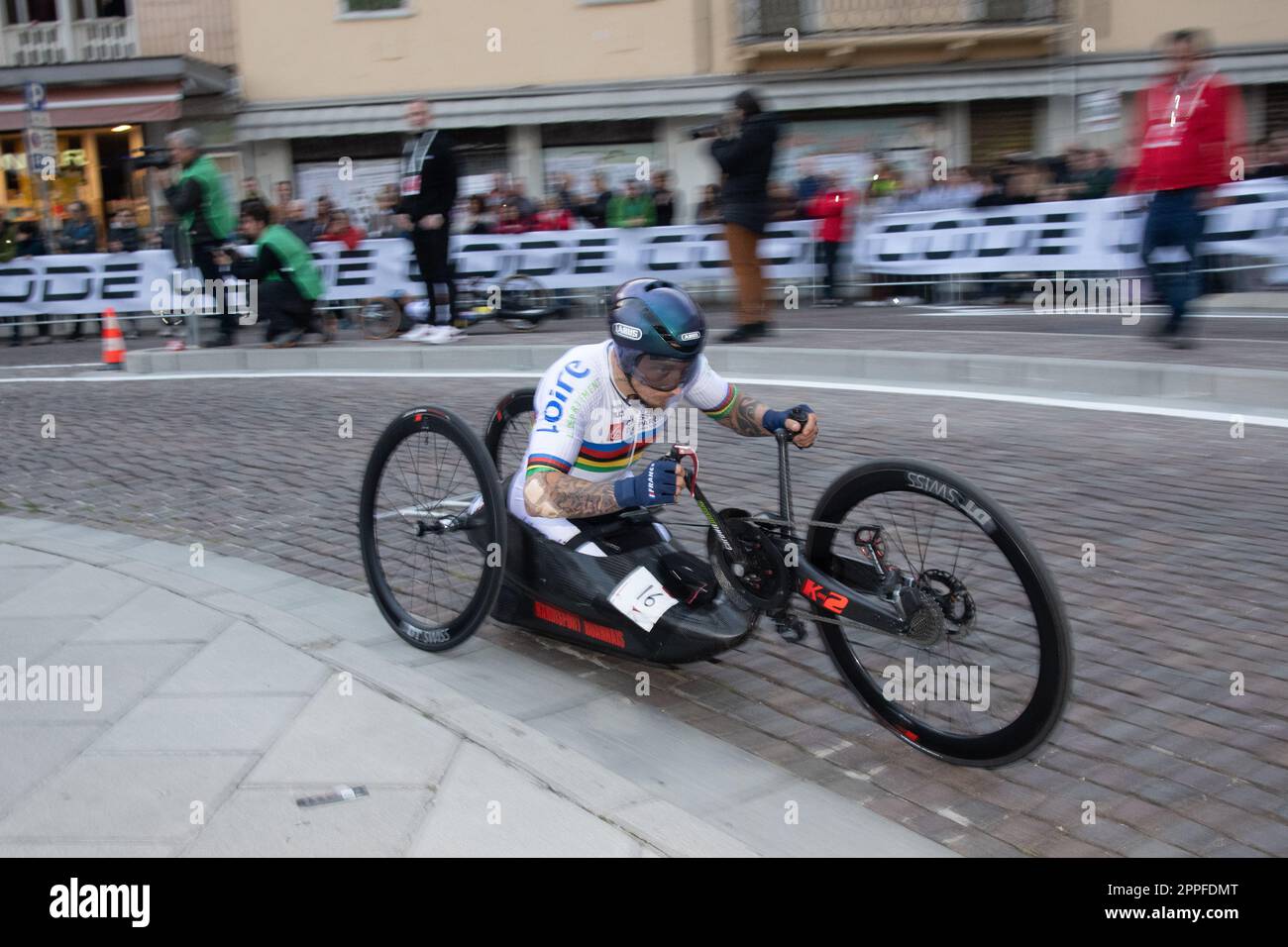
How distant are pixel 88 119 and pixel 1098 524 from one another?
75.8 ft

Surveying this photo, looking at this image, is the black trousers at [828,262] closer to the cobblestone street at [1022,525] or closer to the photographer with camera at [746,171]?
the photographer with camera at [746,171]

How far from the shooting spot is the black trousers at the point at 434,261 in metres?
12.6

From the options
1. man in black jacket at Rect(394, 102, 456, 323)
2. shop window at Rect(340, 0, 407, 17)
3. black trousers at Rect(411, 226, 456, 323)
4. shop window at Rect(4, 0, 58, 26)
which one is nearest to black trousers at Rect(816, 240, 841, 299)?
black trousers at Rect(411, 226, 456, 323)

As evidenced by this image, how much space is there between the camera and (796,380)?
10.3m

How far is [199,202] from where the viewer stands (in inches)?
527

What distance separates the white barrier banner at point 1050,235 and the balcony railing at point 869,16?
405 inches

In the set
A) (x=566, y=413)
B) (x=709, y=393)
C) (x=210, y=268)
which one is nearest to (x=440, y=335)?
(x=210, y=268)

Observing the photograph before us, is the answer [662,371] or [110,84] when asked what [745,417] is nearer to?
[662,371]

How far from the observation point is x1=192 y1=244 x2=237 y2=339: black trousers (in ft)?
45.1

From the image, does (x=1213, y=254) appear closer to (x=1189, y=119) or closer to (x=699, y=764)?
(x=1189, y=119)

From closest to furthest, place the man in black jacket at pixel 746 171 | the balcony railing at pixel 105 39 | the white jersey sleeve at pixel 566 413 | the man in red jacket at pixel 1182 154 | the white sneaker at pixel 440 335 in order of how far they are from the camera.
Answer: the white jersey sleeve at pixel 566 413
the man in red jacket at pixel 1182 154
the man in black jacket at pixel 746 171
the white sneaker at pixel 440 335
the balcony railing at pixel 105 39

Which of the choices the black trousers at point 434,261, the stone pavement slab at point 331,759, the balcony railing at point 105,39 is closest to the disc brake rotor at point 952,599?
the stone pavement slab at point 331,759

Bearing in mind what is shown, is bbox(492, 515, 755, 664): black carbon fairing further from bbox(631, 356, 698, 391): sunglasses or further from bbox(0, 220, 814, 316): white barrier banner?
bbox(0, 220, 814, 316): white barrier banner
